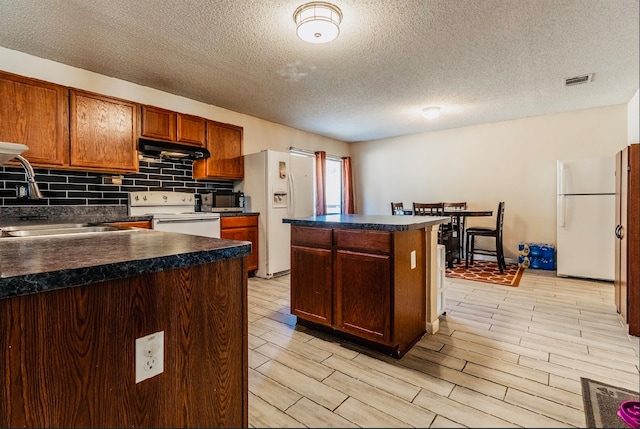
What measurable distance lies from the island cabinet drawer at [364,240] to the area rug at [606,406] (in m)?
1.38

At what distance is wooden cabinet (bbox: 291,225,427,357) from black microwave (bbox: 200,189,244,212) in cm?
171

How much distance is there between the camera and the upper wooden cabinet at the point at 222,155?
369cm

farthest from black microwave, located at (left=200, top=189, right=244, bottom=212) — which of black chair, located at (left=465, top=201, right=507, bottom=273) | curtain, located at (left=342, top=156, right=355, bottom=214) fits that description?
black chair, located at (left=465, top=201, right=507, bottom=273)

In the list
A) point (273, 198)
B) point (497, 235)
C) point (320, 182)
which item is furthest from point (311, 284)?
point (320, 182)

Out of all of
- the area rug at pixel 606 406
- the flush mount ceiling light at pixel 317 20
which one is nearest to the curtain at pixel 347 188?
Result: the flush mount ceiling light at pixel 317 20

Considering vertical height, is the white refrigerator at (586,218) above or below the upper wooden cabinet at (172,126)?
below

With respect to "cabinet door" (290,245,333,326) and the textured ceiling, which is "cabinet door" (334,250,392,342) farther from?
the textured ceiling

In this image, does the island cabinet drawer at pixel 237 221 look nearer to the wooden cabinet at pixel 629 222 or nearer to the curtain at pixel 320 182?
the curtain at pixel 320 182

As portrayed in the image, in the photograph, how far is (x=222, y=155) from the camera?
382 centimetres

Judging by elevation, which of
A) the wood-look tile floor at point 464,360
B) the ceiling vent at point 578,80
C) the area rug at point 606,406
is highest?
the ceiling vent at point 578,80

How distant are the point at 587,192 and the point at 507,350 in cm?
248

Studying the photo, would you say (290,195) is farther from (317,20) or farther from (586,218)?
(586,218)

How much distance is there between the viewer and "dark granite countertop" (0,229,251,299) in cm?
58

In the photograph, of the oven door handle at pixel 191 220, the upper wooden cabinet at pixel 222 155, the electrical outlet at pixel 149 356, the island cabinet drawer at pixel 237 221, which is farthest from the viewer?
the upper wooden cabinet at pixel 222 155
